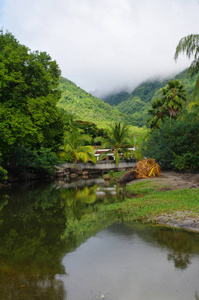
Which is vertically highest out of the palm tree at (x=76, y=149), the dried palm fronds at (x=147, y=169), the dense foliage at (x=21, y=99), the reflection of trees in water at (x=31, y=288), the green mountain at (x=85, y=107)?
the green mountain at (x=85, y=107)

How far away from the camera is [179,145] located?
1828 centimetres

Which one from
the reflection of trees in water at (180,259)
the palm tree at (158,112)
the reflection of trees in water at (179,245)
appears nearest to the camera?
the reflection of trees in water at (180,259)

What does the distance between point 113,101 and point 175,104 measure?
84355 mm

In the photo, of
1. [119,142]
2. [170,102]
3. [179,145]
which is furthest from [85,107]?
[179,145]

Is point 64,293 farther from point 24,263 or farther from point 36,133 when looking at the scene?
point 36,133

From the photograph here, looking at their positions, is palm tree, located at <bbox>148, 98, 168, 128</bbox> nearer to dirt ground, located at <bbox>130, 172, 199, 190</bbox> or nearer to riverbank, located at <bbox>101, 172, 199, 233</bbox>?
dirt ground, located at <bbox>130, 172, 199, 190</bbox>

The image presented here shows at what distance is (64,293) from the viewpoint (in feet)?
12.6

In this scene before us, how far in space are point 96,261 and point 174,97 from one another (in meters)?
29.3

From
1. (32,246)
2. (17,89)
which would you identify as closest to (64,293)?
(32,246)

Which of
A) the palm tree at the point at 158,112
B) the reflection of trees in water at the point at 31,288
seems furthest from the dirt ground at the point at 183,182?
the palm tree at the point at 158,112

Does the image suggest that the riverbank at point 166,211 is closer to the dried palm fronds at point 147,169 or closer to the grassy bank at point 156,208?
the grassy bank at point 156,208

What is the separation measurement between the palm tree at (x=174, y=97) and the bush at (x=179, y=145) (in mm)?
12403

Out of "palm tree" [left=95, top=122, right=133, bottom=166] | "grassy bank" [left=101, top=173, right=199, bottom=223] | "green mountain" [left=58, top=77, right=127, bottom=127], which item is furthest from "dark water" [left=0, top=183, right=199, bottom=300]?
"green mountain" [left=58, top=77, right=127, bottom=127]

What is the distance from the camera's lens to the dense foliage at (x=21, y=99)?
17398 millimetres
